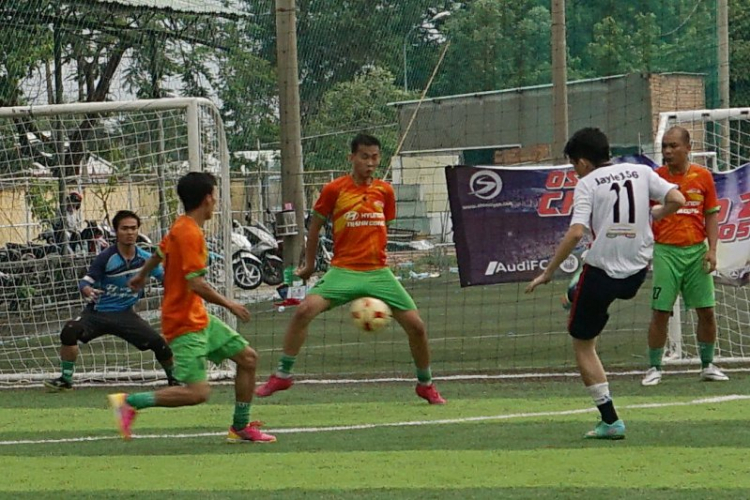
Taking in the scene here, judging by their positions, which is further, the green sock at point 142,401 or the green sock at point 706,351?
the green sock at point 706,351

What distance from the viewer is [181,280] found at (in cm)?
912

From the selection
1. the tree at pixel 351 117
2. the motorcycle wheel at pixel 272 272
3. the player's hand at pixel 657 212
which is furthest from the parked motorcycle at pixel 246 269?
the player's hand at pixel 657 212

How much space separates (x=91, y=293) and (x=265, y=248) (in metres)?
15.5

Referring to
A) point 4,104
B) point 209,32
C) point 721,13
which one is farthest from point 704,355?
point 721,13

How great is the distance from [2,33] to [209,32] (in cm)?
504

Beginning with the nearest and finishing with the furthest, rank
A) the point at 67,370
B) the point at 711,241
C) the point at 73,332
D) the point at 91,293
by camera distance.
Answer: the point at 711,241
the point at 91,293
the point at 73,332
the point at 67,370

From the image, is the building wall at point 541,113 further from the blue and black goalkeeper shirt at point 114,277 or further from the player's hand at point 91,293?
the player's hand at point 91,293

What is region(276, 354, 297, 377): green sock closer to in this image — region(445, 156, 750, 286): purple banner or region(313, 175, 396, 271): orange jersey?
region(313, 175, 396, 271): orange jersey

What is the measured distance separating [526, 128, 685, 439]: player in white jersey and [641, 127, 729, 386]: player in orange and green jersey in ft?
9.98

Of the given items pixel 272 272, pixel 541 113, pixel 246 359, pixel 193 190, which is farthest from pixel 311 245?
pixel 541 113

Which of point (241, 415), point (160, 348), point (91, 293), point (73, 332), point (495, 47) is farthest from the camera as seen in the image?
point (495, 47)

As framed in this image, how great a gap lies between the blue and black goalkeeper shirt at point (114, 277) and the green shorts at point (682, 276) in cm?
457

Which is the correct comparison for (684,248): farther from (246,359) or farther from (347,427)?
(246,359)

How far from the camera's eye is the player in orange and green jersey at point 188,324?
29.8 ft
